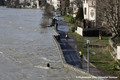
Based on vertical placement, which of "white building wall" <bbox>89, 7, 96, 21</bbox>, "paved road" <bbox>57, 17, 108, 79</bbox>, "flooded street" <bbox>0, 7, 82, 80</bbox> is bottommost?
"flooded street" <bbox>0, 7, 82, 80</bbox>

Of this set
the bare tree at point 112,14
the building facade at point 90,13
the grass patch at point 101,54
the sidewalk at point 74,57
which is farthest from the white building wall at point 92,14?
the sidewalk at point 74,57

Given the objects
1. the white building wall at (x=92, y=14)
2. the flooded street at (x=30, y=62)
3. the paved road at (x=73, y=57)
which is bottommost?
the flooded street at (x=30, y=62)

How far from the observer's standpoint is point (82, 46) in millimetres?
36531

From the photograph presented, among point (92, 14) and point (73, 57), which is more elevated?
point (92, 14)

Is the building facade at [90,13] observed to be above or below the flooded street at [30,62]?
above

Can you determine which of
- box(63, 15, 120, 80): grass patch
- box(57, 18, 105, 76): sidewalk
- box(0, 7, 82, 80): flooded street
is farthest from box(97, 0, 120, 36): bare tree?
box(0, 7, 82, 80): flooded street

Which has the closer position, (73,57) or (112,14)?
(73,57)

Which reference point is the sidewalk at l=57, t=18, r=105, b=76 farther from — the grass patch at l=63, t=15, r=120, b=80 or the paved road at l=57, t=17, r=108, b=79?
the grass patch at l=63, t=15, r=120, b=80

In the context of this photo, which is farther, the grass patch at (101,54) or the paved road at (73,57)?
the grass patch at (101,54)

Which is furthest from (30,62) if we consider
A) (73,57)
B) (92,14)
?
(92,14)

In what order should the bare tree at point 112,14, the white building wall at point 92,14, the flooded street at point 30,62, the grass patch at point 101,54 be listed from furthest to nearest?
1. the white building wall at point 92,14
2. the bare tree at point 112,14
3. the flooded street at point 30,62
4. the grass patch at point 101,54

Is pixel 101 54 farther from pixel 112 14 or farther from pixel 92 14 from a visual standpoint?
pixel 92 14

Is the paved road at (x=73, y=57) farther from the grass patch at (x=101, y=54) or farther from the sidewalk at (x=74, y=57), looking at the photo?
the grass patch at (x=101, y=54)

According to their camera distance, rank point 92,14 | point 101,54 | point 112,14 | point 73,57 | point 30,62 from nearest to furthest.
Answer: point 30,62, point 73,57, point 101,54, point 112,14, point 92,14
